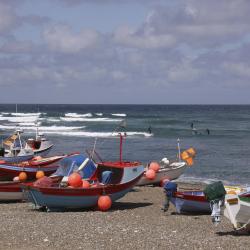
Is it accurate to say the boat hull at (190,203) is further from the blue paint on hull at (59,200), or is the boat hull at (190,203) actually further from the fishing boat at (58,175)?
the fishing boat at (58,175)

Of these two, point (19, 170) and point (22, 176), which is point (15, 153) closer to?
point (19, 170)

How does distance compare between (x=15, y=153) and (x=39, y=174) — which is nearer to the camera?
(x=39, y=174)

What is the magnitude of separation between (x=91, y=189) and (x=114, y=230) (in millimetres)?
3455

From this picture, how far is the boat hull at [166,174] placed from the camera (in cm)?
2332

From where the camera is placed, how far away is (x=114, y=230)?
14.4m

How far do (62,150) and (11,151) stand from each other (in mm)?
11893

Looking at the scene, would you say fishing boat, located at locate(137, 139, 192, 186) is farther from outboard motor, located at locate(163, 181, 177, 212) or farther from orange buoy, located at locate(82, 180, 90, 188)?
orange buoy, located at locate(82, 180, 90, 188)

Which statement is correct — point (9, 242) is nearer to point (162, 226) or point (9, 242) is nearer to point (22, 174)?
point (162, 226)

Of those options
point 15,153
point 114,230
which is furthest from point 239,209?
point 15,153

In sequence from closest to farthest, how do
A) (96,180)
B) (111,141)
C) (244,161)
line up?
(96,180), (244,161), (111,141)

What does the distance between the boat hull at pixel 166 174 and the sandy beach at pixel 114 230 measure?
4233 mm

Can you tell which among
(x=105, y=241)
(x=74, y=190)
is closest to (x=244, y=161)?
(x=74, y=190)

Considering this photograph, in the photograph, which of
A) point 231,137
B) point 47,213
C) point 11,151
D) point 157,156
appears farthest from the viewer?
point 231,137

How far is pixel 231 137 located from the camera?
53.3 metres
